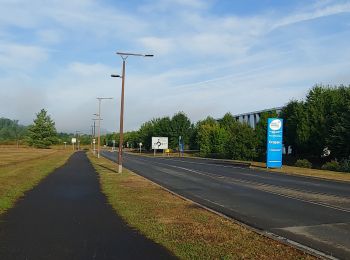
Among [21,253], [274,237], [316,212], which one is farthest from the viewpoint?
[316,212]

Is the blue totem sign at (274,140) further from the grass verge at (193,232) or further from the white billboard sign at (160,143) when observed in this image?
the white billboard sign at (160,143)

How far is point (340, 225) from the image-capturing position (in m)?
11.3

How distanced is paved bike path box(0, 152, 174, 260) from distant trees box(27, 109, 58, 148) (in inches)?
5122

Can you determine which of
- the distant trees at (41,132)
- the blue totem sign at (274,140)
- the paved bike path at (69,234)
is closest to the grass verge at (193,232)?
the paved bike path at (69,234)

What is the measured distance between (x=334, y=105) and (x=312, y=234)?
1591 inches

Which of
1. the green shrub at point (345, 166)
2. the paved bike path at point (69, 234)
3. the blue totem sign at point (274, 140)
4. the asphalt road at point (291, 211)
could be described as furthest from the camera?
the blue totem sign at point (274, 140)

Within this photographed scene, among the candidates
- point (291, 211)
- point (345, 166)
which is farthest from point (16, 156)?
point (291, 211)

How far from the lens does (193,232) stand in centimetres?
973

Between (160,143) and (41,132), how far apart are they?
5318cm

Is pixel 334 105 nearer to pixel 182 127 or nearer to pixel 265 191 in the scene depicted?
pixel 265 191

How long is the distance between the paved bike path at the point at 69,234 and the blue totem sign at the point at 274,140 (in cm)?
2841

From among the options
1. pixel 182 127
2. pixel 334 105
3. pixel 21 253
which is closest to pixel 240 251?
pixel 21 253

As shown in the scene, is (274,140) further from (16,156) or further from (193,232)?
(16,156)

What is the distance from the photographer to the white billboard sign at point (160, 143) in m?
102
